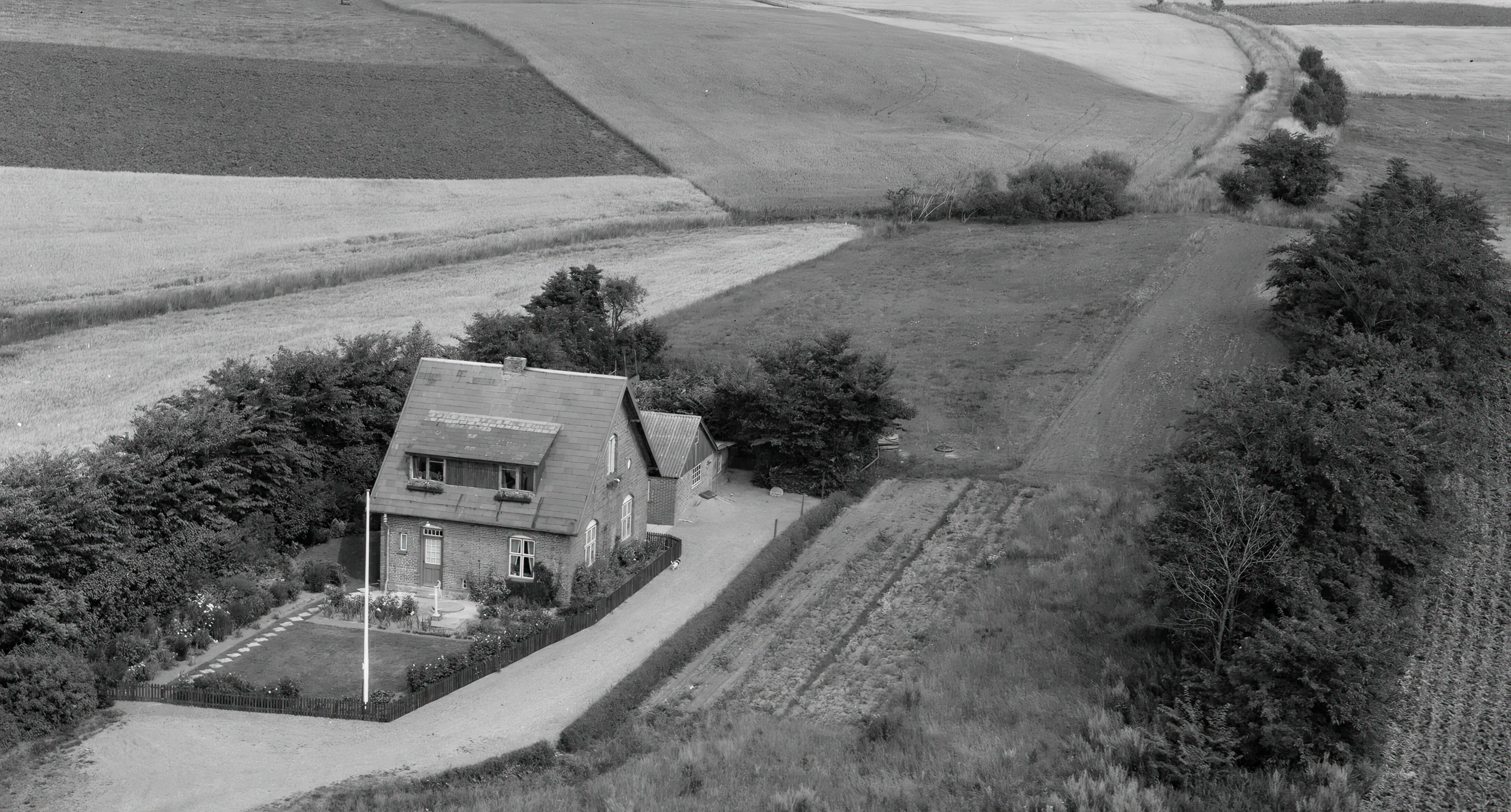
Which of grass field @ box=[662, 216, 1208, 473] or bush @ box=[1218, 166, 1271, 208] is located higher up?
bush @ box=[1218, 166, 1271, 208]

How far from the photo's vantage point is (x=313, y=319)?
203 ft

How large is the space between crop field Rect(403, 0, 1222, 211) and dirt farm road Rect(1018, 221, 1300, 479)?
21.9 metres

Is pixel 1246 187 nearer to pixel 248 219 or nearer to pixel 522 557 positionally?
pixel 248 219

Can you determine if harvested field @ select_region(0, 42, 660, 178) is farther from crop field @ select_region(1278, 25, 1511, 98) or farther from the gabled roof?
crop field @ select_region(1278, 25, 1511, 98)

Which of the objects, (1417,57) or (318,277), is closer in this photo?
Result: (318,277)

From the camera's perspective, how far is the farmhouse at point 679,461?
45.4 meters

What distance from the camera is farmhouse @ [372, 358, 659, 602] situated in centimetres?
3866

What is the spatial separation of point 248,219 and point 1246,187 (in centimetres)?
5566

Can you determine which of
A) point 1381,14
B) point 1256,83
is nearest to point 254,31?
point 1256,83

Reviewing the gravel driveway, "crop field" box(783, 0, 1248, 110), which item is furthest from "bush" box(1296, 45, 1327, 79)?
the gravel driveway

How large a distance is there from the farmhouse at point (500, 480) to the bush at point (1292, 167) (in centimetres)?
5836

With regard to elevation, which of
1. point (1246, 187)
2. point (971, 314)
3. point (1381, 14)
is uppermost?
point (1381, 14)

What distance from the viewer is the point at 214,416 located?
3909cm

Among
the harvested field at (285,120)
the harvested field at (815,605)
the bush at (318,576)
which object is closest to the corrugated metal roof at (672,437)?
the harvested field at (815,605)
